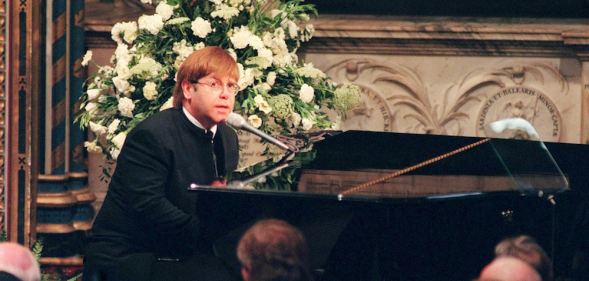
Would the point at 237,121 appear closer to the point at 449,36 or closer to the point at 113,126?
the point at 113,126

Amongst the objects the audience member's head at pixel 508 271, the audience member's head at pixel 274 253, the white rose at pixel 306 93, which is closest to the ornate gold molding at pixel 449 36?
the white rose at pixel 306 93

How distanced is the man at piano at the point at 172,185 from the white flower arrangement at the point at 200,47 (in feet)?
5.48

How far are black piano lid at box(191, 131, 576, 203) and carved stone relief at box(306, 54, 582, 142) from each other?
2.38 meters

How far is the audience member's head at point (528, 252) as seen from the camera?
4816 mm

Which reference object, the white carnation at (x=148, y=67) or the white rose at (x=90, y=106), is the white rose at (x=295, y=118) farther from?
the white rose at (x=90, y=106)

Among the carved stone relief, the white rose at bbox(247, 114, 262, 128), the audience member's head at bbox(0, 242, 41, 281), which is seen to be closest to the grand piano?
the audience member's head at bbox(0, 242, 41, 281)

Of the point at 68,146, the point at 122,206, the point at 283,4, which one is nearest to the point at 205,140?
the point at 122,206

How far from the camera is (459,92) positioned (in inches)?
336

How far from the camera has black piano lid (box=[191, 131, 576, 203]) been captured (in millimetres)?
4801

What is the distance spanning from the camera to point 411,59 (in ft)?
28.1

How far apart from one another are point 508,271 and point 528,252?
202 millimetres

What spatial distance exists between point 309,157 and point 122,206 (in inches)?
30.4

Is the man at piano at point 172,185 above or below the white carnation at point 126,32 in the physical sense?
below

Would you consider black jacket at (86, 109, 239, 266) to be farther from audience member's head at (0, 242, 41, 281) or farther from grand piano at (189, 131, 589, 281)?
audience member's head at (0, 242, 41, 281)
